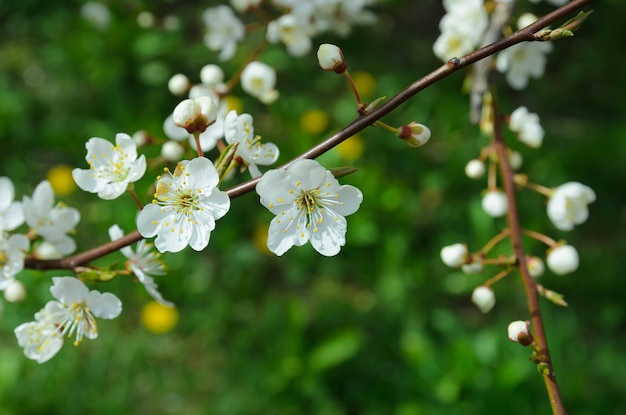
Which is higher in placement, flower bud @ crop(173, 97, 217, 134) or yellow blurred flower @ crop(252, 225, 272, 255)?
yellow blurred flower @ crop(252, 225, 272, 255)

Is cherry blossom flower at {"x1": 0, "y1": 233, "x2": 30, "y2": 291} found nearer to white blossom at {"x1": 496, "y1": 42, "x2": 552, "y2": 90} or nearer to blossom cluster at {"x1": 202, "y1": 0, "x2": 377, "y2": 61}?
blossom cluster at {"x1": 202, "y1": 0, "x2": 377, "y2": 61}

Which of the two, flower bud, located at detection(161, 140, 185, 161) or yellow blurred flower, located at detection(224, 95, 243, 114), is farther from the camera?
yellow blurred flower, located at detection(224, 95, 243, 114)

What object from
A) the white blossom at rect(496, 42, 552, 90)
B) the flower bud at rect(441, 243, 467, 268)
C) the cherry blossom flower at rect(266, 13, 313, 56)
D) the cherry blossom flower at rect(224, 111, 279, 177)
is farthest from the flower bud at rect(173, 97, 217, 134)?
the white blossom at rect(496, 42, 552, 90)

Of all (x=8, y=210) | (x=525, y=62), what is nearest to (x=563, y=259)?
(x=525, y=62)

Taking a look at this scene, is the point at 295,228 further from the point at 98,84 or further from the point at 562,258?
the point at 98,84

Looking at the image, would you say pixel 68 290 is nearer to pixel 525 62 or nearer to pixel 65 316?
pixel 65 316
